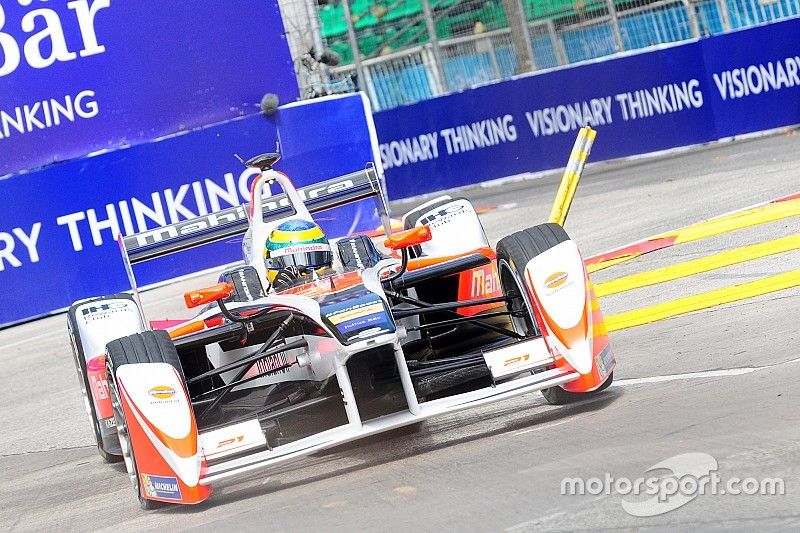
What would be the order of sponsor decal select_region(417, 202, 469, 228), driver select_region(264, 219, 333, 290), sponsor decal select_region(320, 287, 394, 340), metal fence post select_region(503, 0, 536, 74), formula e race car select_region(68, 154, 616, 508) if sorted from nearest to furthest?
sponsor decal select_region(320, 287, 394, 340) < formula e race car select_region(68, 154, 616, 508) < driver select_region(264, 219, 333, 290) < sponsor decal select_region(417, 202, 469, 228) < metal fence post select_region(503, 0, 536, 74)

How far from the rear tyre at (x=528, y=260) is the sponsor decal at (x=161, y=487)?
1843 millimetres

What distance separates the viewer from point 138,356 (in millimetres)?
6535

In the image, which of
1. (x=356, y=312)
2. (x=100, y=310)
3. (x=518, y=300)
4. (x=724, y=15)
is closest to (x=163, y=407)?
(x=356, y=312)

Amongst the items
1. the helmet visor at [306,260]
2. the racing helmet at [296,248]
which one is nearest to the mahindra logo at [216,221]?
the racing helmet at [296,248]

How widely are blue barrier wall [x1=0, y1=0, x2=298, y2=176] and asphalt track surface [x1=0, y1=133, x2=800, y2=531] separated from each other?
261 inches

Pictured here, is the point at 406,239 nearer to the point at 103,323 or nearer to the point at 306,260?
the point at 306,260

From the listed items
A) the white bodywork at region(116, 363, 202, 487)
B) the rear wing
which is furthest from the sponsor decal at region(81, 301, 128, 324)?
the white bodywork at region(116, 363, 202, 487)

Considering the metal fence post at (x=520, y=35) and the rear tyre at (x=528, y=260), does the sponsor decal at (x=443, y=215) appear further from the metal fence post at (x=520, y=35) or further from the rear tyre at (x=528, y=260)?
the metal fence post at (x=520, y=35)

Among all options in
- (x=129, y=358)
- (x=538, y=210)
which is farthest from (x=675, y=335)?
(x=538, y=210)

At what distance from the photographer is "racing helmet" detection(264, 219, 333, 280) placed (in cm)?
773

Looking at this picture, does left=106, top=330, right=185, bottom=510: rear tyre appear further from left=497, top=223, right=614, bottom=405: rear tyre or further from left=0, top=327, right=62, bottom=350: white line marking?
left=0, top=327, right=62, bottom=350: white line marking

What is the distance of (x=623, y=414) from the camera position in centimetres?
630

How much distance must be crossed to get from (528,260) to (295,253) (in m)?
1.53

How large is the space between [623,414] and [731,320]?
2.14 metres
